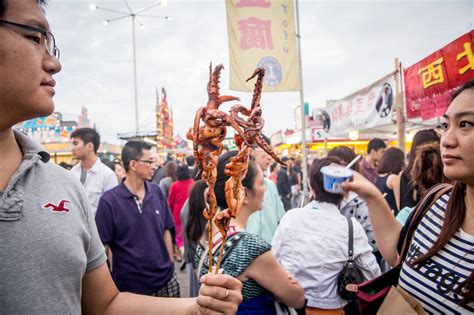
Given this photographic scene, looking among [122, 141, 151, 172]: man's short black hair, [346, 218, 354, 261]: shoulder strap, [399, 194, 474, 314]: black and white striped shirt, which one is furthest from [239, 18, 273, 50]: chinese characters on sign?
[399, 194, 474, 314]: black and white striped shirt

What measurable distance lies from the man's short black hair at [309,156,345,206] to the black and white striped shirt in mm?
951

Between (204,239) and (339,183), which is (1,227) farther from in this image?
(339,183)

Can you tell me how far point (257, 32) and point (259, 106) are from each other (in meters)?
4.19

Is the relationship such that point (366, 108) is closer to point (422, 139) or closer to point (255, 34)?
point (255, 34)

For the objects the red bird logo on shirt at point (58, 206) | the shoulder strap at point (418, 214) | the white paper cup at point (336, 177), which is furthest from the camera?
the white paper cup at point (336, 177)

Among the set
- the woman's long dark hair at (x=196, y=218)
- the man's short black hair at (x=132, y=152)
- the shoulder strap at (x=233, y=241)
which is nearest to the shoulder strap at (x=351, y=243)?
the shoulder strap at (x=233, y=241)

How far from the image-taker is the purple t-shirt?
3178 mm

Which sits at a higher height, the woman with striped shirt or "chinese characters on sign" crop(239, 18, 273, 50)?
"chinese characters on sign" crop(239, 18, 273, 50)

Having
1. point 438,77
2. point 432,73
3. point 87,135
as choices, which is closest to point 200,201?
point 87,135

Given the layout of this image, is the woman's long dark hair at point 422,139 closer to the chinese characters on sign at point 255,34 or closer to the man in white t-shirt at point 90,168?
the chinese characters on sign at point 255,34

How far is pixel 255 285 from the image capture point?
75.6 inches

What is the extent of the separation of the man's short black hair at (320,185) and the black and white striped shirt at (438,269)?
951 millimetres

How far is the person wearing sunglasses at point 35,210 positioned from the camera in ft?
3.35

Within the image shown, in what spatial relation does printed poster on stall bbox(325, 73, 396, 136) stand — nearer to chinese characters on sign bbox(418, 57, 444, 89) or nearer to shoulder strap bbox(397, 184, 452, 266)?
chinese characters on sign bbox(418, 57, 444, 89)
